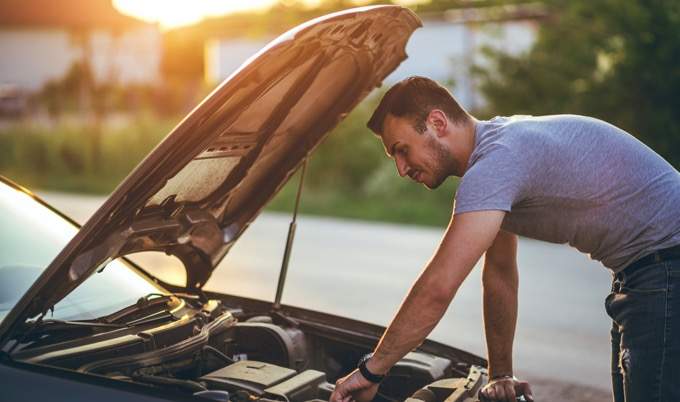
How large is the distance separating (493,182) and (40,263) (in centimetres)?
156

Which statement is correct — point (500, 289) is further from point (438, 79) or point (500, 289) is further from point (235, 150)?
point (438, 79)

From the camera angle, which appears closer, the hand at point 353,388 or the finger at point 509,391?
the hand at point 353,388

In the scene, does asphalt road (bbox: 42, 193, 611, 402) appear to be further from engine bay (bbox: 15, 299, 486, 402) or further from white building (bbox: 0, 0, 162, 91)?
white building (bbox: 0, 0, 162, 91)

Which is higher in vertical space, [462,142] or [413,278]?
[413,278]

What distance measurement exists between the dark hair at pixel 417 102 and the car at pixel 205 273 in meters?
0.27

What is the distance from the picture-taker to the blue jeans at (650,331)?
2865mm

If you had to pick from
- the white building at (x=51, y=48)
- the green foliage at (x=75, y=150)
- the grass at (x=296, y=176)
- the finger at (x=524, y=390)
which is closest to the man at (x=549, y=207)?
the finger at (x=524, y=390)

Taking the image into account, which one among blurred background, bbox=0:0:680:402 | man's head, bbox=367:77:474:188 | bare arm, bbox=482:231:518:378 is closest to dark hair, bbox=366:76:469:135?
man's head, bbox=367:77:474:188

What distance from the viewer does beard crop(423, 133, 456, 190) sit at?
2.93 metres

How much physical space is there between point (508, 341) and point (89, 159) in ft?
69.1

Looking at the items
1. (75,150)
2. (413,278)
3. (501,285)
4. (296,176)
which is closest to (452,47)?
(296,176)

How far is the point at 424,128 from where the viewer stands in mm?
2914

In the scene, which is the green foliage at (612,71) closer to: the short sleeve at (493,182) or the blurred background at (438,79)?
the blurred background at (438,79)

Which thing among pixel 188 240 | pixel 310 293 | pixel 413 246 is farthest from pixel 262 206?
pixel 413 246
